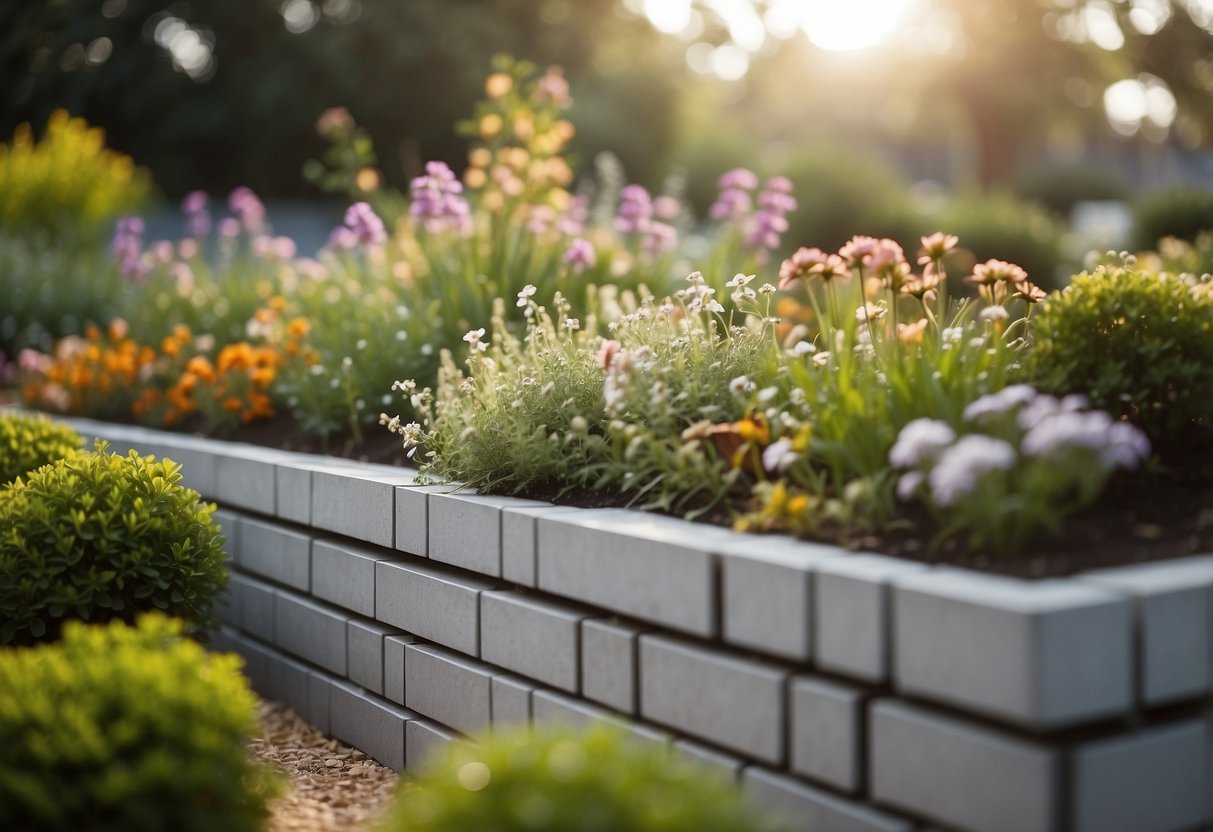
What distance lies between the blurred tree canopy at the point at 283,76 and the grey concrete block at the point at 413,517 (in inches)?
788

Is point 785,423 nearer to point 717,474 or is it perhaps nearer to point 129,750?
point 717,474

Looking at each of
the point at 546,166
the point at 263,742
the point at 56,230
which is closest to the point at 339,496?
the point at 263,742

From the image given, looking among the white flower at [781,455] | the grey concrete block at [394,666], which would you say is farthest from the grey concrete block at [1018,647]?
the grey concrete block at [394,666]

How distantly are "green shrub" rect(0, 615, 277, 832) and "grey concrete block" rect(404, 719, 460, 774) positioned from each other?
110 cm

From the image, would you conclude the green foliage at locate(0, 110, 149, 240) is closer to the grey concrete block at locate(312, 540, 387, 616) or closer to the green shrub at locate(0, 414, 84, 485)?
the green shrub at locate(0, 414, 84, 485)

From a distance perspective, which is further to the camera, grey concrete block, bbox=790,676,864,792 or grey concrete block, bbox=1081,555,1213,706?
grey concrete block, bbox=790,676,864,792

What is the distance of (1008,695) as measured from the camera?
2146 millimetres

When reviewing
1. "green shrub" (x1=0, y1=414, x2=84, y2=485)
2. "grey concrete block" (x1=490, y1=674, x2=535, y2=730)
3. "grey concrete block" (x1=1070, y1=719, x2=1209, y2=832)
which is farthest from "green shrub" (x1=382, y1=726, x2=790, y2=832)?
"green shrub" (x1=0, y1=414, x2=84, y2=485)

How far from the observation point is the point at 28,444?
481cm

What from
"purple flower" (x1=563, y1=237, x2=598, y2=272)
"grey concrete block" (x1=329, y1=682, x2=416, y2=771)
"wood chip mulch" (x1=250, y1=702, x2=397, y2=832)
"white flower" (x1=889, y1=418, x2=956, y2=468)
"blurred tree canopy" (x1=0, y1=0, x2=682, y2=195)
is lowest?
"wood chip mulch" (x1=250, y1=702, x2=397, y2=832)

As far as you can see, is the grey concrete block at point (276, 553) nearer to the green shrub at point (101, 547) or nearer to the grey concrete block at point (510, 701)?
the green shrub at point (101, 547)

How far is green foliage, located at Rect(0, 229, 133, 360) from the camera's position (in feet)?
31.3

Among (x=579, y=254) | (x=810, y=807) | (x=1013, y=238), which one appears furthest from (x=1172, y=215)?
(x=810, y=807)

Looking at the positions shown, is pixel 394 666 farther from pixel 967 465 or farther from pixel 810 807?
pixel 967 465
